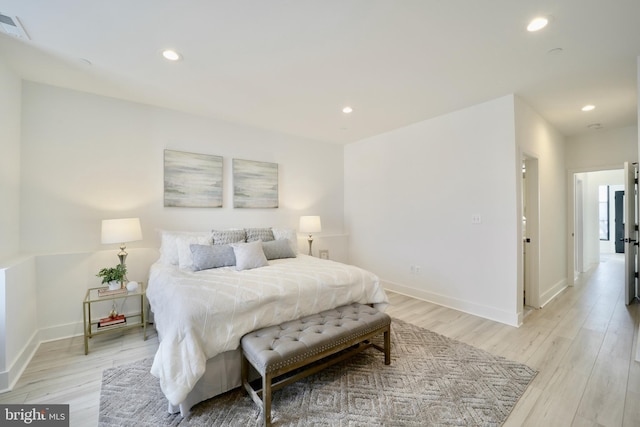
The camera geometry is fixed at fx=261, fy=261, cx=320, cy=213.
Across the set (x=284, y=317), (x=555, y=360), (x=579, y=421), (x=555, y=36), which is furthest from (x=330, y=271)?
(x=555, y=36)

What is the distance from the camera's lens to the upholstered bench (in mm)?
1628

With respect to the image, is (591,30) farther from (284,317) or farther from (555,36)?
(284,317)

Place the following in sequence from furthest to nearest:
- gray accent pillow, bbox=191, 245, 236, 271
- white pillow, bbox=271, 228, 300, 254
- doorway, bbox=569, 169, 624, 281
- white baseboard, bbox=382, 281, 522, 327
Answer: doorway, bbox=569, 169, 624, 281 → white pillow, bbox=271, 228, 300, 254 → white baseboard, bbox=382, 281, 522, 327 → gray accent pillow, bbox=191, 245, 236, 271

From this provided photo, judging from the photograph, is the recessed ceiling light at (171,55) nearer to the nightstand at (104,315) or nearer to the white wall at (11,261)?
the white wall at (11,261)

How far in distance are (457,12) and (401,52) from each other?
0.50 metres

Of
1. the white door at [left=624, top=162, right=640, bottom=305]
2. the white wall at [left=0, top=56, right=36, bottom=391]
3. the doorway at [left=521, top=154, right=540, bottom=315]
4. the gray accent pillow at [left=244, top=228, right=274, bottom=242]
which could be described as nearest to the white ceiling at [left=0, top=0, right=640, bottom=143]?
the white wall at [left=0, top=56, right=36, bottom=391]

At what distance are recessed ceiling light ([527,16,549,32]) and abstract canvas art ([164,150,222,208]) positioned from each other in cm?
356

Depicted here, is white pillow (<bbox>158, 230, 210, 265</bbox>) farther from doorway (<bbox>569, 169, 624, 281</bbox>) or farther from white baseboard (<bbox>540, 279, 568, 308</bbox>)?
doorway (<bbox>569, 169, 624, 281</bbox>)

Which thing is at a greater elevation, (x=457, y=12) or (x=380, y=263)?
(x=457, y=12)

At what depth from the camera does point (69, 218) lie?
2867 mm

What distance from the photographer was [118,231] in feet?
8.85

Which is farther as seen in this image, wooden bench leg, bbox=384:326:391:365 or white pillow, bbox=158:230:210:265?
white pillow, bbox=158:230:210:265

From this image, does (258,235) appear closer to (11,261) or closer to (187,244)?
(187,244)

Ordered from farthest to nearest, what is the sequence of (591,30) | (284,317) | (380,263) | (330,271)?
(380,263)
(330,271)
(284,317)
(591,30)
